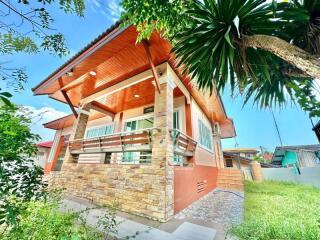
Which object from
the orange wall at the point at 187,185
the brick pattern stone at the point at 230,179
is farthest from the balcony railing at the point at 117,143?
the brick pattern stone at the point at 230,179

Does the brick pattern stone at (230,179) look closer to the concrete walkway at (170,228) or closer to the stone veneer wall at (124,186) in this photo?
the concrete walkway at (170,228)

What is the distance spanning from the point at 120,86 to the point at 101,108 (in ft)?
8.86

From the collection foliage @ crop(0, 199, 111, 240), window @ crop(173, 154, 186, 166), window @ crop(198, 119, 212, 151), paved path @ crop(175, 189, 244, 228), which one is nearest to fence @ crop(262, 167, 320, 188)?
window @ crop(198, 119, 212, 151)

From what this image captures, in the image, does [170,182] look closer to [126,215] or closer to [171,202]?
[171,202]

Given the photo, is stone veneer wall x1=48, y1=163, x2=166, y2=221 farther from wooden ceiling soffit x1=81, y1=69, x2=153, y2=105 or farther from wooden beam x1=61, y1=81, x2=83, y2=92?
wooden beam x1=61, y1=81, x2=83, y2=92

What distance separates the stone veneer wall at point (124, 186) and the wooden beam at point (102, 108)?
10.0 feet

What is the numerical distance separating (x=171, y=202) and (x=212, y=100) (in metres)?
5.40

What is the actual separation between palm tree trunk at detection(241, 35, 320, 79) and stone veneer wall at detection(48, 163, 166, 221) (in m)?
3.05

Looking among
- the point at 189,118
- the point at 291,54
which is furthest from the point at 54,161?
the point at 291,54

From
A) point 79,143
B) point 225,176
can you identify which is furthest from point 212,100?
point 79,143

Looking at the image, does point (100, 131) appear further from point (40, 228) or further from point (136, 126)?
point (40, 228)

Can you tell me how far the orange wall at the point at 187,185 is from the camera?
4.08m

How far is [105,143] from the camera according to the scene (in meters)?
5.52

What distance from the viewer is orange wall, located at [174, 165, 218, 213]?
408 centimetres
